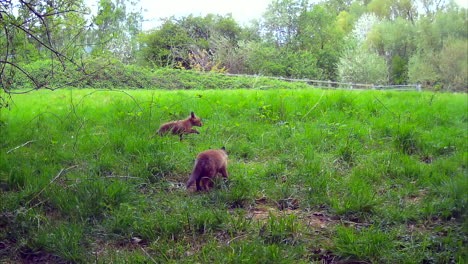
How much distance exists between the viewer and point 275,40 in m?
3.85

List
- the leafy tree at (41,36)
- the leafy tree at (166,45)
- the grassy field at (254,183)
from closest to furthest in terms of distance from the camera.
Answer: the grassy field at (254,183), the leafy tree at (41,36), the leafy tree at (166,45)

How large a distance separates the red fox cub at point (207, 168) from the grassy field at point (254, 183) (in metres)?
0.13

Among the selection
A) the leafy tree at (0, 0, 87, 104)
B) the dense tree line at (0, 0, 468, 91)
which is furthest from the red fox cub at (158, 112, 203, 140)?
the leafy tree at (0, 0, 87, 104)

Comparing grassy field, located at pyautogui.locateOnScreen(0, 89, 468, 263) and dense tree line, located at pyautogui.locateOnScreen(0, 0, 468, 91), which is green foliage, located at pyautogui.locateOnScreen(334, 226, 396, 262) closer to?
grassy field, located at pyautogui.locateOnScreen(0, 89, 468, 263)

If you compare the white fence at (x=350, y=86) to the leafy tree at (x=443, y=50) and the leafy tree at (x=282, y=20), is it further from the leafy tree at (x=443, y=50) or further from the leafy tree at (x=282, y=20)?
the leafy tree at (x=282, y=20)

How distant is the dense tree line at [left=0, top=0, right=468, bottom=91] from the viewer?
1896 mm

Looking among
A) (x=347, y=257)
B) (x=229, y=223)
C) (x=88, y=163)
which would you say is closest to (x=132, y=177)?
(x=88, y=163)

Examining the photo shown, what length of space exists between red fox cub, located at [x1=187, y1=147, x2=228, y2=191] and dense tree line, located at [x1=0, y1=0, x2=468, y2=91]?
1303 mm

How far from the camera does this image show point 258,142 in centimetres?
419

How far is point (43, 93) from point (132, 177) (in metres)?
4.15

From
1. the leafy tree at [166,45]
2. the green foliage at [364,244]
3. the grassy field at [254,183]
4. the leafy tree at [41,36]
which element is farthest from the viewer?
the leafy tree at [166,45]

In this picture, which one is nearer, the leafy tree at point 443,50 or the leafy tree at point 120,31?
the leafy tree at point 443,50

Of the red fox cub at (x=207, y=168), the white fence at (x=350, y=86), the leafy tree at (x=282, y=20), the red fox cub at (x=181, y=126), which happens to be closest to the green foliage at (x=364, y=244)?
the white fence at (x=350, y=86)

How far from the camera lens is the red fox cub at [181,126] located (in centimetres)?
474
